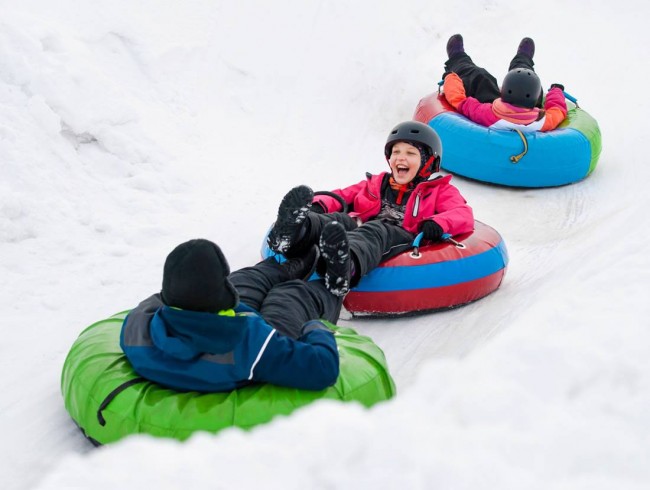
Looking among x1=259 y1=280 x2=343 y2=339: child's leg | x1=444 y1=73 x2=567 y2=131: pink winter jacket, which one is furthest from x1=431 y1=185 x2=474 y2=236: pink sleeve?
x1=444 y1=73 x2=567 y2=131: pink winter jacket

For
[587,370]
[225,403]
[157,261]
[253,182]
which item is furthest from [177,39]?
[587,370]

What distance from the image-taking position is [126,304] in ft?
13.9

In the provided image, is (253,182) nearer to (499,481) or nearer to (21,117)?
(21,117)

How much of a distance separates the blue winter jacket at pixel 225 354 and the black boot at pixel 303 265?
959 mm

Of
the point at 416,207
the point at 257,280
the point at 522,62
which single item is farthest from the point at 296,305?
the point at 522,62

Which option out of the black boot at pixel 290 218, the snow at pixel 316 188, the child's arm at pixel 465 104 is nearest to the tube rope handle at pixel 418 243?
the snow at pixel 316 188

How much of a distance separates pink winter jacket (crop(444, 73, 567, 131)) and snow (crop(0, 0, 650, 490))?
61 centimetres

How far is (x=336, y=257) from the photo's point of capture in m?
3.67

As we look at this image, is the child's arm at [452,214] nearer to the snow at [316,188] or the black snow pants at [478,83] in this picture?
the snow at [316,188]

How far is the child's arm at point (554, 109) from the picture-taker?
268 inches

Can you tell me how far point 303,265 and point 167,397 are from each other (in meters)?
1.29

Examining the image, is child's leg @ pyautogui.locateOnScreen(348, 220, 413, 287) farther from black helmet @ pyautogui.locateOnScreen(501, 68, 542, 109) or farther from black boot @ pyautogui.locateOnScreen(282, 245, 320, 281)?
black helmet @ pyautogui.locateOnScreen(501, 68, 542, 109)

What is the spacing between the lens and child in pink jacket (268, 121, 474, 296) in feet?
12.3

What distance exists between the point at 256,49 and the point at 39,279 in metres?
4.67
